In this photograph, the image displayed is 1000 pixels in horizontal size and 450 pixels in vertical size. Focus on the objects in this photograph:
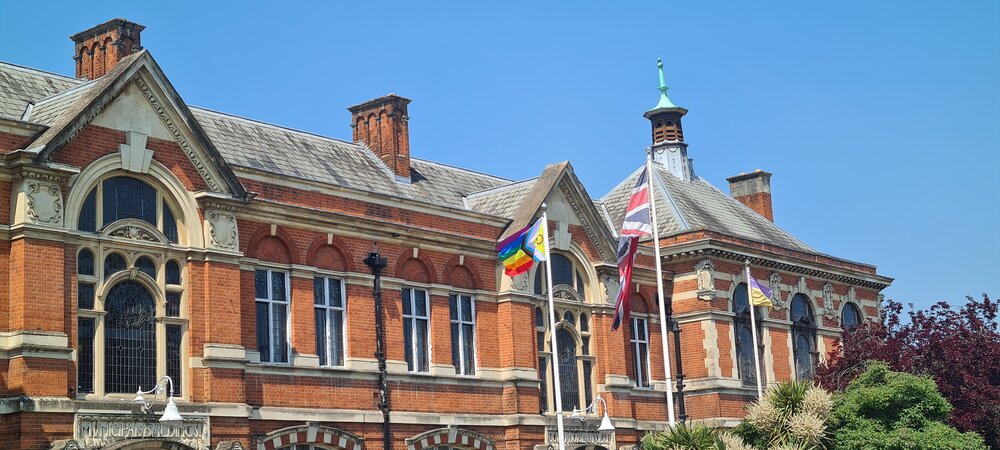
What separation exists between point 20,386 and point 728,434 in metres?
16.4

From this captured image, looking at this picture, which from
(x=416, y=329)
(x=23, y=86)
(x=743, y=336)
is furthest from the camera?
(x=743, y=336)

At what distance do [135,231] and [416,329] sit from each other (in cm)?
996

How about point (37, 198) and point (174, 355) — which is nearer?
point (37, 198)

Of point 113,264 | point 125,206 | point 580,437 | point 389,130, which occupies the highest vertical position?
point 389,130

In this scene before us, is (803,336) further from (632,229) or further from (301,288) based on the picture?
(301,288)

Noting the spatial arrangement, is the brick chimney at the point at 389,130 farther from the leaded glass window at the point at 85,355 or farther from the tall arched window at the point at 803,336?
the tall arched window at the point at 803,336

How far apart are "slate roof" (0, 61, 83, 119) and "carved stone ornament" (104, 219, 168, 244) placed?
3953 millimetres

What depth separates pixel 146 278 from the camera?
34.3 meters

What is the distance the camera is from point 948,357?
5388 cm

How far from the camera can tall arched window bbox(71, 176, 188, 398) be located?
33156 millimetres

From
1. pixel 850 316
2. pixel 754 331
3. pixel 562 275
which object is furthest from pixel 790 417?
pixel 850 316

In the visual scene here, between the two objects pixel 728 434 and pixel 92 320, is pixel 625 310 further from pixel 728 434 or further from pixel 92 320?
pixel 92 320

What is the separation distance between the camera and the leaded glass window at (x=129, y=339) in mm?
33469

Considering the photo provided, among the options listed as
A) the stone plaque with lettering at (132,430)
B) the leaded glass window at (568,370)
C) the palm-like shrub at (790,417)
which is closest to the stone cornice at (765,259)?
the leaded glass window at (568,370)
